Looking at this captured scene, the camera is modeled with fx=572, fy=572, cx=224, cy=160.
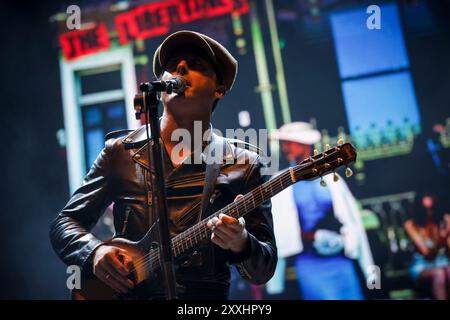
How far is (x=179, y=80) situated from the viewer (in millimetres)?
2660

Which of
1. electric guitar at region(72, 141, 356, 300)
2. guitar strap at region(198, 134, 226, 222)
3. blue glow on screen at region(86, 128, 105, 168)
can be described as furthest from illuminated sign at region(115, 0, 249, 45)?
electric guitar at region(72, 141, 356, 300)

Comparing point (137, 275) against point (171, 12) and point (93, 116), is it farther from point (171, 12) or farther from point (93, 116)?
point (171, 12)

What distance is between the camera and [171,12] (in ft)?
22.9

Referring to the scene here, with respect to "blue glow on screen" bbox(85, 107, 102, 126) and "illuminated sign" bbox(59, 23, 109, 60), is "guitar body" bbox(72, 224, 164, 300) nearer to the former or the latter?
"blue glow on screen" bbox(85, 107, 102, 126)

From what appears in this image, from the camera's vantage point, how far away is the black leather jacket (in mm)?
2830

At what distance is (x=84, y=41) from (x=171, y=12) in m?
1.15

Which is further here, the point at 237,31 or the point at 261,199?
the point at 237,31

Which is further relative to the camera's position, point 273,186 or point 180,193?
point 180,193

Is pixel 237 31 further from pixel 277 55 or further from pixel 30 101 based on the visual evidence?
pixel 30 101

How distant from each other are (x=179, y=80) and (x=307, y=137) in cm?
428

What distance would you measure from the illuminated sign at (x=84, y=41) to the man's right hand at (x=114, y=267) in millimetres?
4669

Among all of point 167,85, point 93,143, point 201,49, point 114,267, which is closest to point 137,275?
point 114,267

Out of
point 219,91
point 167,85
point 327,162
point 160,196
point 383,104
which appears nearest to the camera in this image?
point 160,196
